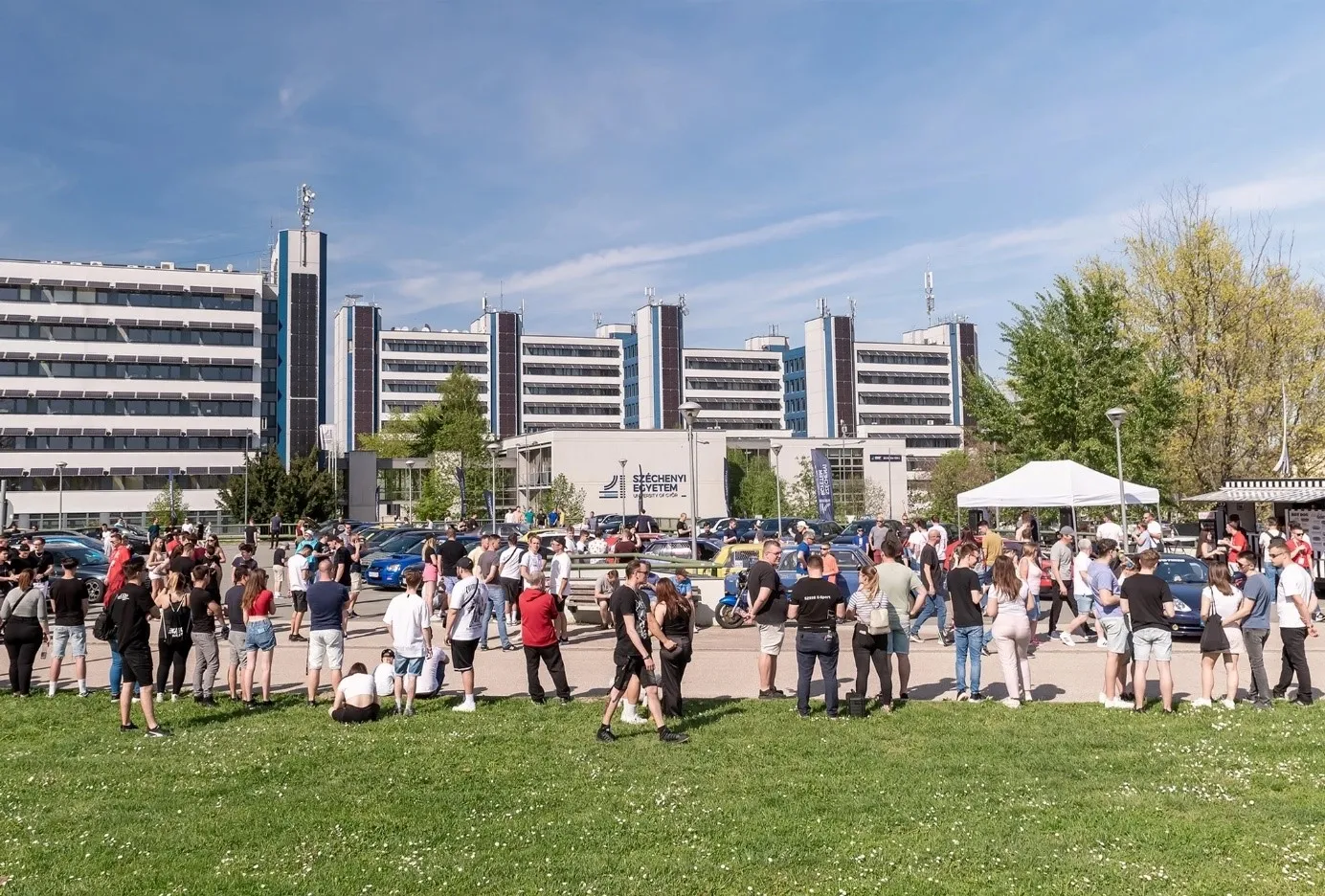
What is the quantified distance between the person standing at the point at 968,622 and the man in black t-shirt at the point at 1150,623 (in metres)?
1.42

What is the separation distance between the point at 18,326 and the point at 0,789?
7595 centimetres

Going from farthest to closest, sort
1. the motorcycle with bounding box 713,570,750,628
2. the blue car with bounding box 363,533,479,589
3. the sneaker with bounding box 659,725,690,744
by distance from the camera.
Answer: the blue car with bounding box 363,533,479,589
the motorcycle with bounding box 713,570,750,628
the sneaker with bounding box 659,725,690,744

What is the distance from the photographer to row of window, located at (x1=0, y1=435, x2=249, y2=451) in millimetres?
71750

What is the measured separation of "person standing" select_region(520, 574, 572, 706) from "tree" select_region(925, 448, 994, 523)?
52.1m

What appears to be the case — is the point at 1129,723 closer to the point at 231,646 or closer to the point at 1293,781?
the point at 1293,781

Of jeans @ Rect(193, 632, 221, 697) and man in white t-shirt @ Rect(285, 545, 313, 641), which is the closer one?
jeans @ Rect(193, 632, 221, 697)

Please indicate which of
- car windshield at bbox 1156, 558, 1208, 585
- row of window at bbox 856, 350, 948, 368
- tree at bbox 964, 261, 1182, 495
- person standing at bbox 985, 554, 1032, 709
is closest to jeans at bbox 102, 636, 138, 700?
person standing at bbox 985, 554, 1032, 709

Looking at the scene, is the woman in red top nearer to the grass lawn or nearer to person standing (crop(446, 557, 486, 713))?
the grass lawn

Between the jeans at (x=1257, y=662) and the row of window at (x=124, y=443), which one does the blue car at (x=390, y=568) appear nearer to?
the jeans at (x=1257, y=662)

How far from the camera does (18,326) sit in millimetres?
71750

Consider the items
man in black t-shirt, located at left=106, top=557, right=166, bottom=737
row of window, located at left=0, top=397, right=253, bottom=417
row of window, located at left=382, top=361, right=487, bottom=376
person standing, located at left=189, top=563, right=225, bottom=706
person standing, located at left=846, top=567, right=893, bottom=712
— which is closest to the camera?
man in black t-shirt, located at left=106, top=557, right=166, bottom=737

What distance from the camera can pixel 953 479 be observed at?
7062 cm

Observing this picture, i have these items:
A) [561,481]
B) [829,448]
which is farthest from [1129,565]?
[829,448]

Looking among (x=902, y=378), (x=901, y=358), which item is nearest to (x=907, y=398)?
(x=902, y=378)
